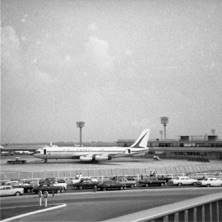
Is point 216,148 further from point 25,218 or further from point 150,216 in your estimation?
point 150,216

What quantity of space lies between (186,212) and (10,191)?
20940 millimetres

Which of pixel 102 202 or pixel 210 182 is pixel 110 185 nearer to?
pixel 102 202

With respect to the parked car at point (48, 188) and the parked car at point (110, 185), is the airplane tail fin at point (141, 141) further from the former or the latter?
the parked car at point (48, 188)

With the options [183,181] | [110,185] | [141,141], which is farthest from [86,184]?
[141,141]

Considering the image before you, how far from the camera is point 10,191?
75.1ft

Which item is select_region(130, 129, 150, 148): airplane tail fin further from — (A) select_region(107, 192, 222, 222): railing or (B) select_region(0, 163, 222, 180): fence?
(A) select_region(107, 192, 222, 222): railing

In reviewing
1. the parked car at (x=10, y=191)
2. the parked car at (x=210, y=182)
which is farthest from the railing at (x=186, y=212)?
the parked car at (x=210, y=182)

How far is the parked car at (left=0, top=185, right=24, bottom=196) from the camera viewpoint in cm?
2254

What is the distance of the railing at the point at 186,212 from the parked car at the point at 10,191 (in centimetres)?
2022

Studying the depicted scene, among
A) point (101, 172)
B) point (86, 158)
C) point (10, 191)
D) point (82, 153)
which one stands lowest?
point (10, 191)

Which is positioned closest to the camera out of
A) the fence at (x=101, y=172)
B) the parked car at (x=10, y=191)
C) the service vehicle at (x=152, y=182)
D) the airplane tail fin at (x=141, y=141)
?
the parked car at (x=10, y=191)

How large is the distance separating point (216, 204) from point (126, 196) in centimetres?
1779

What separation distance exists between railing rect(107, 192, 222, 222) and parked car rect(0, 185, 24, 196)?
2022 centimetres

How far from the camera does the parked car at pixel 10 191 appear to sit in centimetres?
2254
